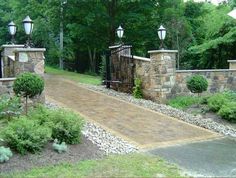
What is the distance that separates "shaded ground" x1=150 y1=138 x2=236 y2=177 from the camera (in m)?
6.25

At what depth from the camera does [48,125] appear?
718 cm

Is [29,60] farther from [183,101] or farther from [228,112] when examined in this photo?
[228,112]

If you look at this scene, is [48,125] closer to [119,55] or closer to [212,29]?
[119,55]

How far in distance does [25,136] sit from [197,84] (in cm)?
628

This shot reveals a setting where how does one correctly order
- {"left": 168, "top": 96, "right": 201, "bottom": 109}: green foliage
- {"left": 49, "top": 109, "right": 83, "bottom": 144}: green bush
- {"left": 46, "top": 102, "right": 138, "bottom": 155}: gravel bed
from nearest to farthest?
1. {"left": 49, "top": 109, "right": 83, "bottom": 144}: green bush
2. {"left": 46, "top": 102, "right": 138, "bottom": 155}: gravel bed
3. {"left": 168, "top": 96, "right": 201, "bottom": 109}: green foliage

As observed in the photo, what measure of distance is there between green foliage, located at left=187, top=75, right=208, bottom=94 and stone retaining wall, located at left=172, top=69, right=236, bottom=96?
44 centimetres

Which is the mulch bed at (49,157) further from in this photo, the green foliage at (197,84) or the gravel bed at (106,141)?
the green foliage at (197,84)

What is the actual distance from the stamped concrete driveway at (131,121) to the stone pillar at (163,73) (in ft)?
3.55

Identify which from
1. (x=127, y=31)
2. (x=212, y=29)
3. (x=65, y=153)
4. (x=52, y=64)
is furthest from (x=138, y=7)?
(x=65, y=153)

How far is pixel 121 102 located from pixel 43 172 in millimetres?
6000

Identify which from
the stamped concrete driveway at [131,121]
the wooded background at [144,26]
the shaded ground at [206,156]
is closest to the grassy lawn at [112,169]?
the shaded ground at [206,156]

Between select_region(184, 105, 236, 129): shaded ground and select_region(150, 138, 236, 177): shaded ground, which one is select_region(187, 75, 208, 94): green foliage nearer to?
select_region(184, 105, 236, 129): shaded ground

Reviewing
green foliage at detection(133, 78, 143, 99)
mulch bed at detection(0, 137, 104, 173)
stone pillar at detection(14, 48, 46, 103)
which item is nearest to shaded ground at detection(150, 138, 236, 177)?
mulch bed at detection(0, 137, 104, 173)

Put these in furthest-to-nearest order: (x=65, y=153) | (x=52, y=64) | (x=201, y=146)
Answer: (x=52, y=64)
(x=201, y=146)
(x=65, y=153)
